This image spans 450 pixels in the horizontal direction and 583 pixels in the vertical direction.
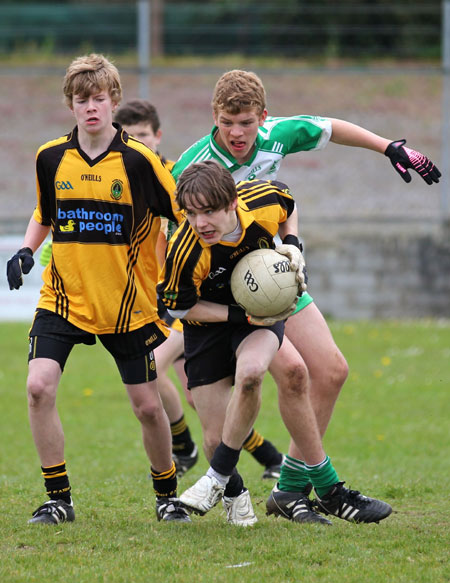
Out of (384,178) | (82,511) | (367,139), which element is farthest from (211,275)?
(384,178)

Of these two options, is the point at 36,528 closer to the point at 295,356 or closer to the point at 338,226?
the point at 295,356

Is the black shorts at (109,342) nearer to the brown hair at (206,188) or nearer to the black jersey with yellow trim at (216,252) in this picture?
the black jersey with yellow trim at (216,252)

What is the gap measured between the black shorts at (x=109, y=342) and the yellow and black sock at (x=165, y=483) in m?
0.59

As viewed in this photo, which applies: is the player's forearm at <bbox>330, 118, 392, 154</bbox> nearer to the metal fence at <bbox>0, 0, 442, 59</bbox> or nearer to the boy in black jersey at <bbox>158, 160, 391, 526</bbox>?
the boy in black jersey at <bbox>158, 160, 391, 526</bbox>

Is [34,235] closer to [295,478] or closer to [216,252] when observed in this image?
[216,252]

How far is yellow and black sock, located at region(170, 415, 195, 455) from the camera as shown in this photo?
7363 millimetres

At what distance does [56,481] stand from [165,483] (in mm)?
638

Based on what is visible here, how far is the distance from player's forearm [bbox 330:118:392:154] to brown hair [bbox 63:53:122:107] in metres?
1.37

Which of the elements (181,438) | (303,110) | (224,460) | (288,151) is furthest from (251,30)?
(224,460)

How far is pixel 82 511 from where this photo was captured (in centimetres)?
577

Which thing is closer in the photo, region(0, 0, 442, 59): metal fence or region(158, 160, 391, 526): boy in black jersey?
region(158, 160, 391, 526): boy in black jersey

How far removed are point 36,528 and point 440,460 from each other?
A: 436cm

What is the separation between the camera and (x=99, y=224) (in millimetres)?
5195

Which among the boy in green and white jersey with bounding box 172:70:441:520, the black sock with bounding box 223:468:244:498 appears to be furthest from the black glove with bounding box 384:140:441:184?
the black sock with bounding box 223:468:244:498
